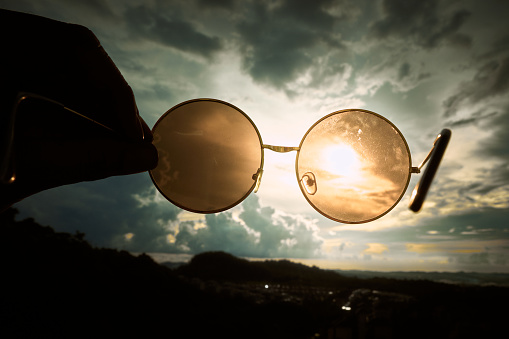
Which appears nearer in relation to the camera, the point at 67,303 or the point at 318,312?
the point at 67,303

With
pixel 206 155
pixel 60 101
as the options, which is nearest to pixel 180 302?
pixel 206 155

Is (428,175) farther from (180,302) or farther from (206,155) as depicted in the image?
(180,302)

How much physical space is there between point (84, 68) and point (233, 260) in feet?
206

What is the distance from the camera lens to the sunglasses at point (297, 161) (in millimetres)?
1605

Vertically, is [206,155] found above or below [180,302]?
above

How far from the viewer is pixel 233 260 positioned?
Answer: 58906 millimetres

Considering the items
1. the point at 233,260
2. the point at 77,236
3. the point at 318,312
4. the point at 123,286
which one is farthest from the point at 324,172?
the point at 233,260

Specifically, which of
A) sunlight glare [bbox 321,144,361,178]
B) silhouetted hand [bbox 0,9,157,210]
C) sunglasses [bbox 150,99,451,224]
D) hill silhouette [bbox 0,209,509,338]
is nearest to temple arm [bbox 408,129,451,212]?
sunglasses [bbox 150,99,451,224]

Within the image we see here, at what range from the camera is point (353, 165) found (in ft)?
5.97

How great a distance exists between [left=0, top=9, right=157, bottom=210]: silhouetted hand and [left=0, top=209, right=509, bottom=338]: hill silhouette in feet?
63.5

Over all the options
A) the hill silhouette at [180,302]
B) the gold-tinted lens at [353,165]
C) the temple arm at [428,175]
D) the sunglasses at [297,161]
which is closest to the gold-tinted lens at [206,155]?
the sunglasses at [297,161]

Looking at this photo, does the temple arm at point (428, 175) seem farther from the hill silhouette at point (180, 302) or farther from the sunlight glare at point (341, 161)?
the hill silhouette at point (180, 302)

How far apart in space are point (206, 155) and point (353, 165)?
1.14 meters

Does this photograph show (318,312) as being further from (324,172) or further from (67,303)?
(324,172)
